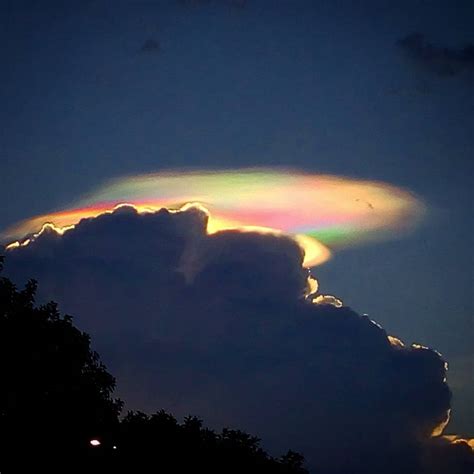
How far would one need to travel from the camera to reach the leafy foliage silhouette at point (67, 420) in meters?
28.9

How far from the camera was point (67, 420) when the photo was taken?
30078 mm

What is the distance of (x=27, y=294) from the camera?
31406 millimetres

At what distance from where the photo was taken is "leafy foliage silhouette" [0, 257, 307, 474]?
28891mm

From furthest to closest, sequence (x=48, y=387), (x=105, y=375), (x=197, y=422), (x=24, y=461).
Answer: (x=197, y=422)
(x=105, y=375)
(x=48, y=387)
(x=24, y=461)

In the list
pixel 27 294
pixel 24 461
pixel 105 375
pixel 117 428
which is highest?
pixel 27 294

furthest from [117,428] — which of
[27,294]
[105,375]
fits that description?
[27,294]

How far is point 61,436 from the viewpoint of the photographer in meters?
29.6

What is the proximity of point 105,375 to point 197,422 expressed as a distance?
18.9 feet

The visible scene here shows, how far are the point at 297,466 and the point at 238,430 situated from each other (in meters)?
3.56

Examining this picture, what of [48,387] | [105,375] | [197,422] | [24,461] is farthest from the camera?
[197,422]

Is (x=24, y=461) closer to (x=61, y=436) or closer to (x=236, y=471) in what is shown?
(x=61, y=436)

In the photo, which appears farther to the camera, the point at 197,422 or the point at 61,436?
the point at 197,422

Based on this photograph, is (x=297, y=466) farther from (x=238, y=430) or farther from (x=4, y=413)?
(x=4, y=413)

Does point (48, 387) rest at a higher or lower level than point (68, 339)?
lower
